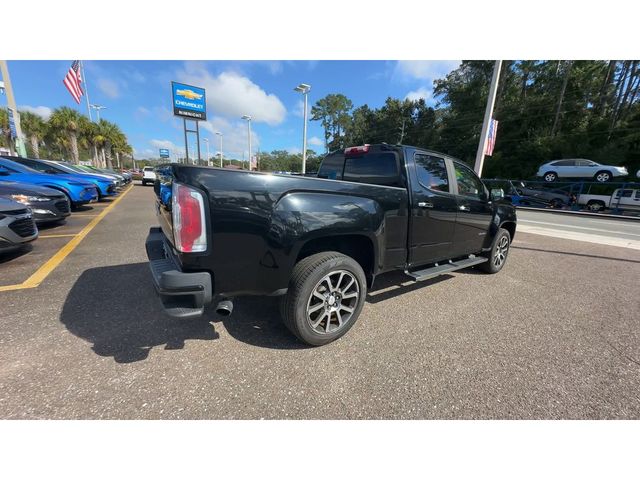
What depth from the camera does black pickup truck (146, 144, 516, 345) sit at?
192 centimetres

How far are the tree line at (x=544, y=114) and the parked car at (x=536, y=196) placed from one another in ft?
28.3

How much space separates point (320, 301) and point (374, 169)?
1796mm

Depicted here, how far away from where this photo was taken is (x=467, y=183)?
3.94 metres

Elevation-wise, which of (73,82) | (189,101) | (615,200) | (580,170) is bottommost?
(615,200)

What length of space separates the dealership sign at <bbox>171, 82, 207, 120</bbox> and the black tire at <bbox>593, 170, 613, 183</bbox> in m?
31.3

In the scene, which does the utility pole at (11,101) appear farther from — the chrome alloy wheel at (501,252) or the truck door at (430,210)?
the chrome alloy wheel at (501,252)

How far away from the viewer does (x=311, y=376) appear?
82.4 inches

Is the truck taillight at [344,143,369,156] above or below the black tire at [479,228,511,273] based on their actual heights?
above

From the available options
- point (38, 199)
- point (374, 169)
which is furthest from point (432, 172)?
point (38, 199)

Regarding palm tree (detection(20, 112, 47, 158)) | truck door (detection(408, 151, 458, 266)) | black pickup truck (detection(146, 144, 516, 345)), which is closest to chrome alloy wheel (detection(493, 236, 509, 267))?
black pickup truck (detection(146, 144, 516, 345))

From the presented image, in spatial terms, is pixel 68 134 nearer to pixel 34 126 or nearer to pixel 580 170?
pixel 34 126

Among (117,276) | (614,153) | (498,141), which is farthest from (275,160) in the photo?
(117,276)

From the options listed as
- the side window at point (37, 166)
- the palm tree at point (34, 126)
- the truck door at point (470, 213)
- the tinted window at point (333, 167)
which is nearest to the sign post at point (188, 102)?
the side window at point (37, 166)

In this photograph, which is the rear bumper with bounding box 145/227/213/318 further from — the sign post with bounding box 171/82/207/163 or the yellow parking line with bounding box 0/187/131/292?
the sign post with bounding box 171/82/207/163
